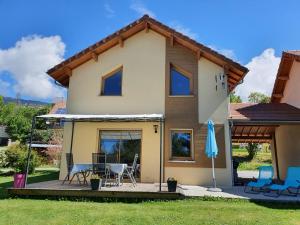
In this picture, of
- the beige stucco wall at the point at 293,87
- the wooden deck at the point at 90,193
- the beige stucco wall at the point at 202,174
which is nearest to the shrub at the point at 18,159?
the wooden deck at the point at 90,193

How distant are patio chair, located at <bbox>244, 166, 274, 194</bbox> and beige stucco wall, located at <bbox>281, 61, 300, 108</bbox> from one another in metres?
5.82

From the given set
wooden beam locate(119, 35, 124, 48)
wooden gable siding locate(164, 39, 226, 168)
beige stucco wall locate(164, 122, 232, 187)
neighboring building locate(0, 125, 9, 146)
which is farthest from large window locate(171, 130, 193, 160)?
neighboring building locate(0, 125, 9, 146)

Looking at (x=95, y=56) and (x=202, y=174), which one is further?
(x=95, y=56)

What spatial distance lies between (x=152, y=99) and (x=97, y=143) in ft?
12.9

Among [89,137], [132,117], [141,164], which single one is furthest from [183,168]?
[89,137]

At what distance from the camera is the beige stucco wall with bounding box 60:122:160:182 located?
15.6 metres

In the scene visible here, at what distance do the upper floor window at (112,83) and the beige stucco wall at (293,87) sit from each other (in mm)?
10773

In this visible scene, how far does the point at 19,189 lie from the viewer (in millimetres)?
11992

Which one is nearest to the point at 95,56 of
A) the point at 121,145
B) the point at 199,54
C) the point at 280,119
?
the point at 121,145

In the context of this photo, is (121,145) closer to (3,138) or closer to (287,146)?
(287,146)

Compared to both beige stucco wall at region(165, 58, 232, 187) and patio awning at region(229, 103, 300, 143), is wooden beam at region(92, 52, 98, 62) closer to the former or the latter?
beige stucco wall at region(165, 58, 232, 187)

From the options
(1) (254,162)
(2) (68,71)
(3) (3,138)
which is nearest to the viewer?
(2) (68,71)

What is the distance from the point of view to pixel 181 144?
51.9 feet

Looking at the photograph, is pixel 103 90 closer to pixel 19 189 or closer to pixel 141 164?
pixel 141 164
